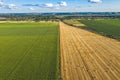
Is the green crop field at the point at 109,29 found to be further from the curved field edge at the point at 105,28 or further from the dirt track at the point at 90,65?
the dirt track at the point at 90,65

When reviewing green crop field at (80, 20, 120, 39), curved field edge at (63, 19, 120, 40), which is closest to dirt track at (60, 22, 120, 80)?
curved field edge at (63, 19, 120, 40)

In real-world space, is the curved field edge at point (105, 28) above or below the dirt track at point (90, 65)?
below

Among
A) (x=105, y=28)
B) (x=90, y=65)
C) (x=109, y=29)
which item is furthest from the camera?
(x=105, y=28)

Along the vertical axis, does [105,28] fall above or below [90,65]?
below

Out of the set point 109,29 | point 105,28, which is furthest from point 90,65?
point 105,28

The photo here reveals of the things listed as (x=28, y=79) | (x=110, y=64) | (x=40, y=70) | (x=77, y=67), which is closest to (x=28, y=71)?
(x=40, y=70)

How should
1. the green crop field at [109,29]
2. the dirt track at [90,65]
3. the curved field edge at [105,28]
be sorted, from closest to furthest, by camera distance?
the dirt track at [90,65] → the curved field edge at [105,28] → the green crop field at [109,29]

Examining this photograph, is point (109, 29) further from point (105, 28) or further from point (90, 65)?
point (90, 65)

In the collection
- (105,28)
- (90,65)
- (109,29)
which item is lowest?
(105,28)

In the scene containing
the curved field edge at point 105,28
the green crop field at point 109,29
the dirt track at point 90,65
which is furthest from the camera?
the green crop field at point 109,29

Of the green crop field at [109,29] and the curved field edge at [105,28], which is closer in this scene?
the curved field edge at [105,28]

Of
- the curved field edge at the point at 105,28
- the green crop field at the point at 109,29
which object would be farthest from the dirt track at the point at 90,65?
the green crop field at the point at 109,29
